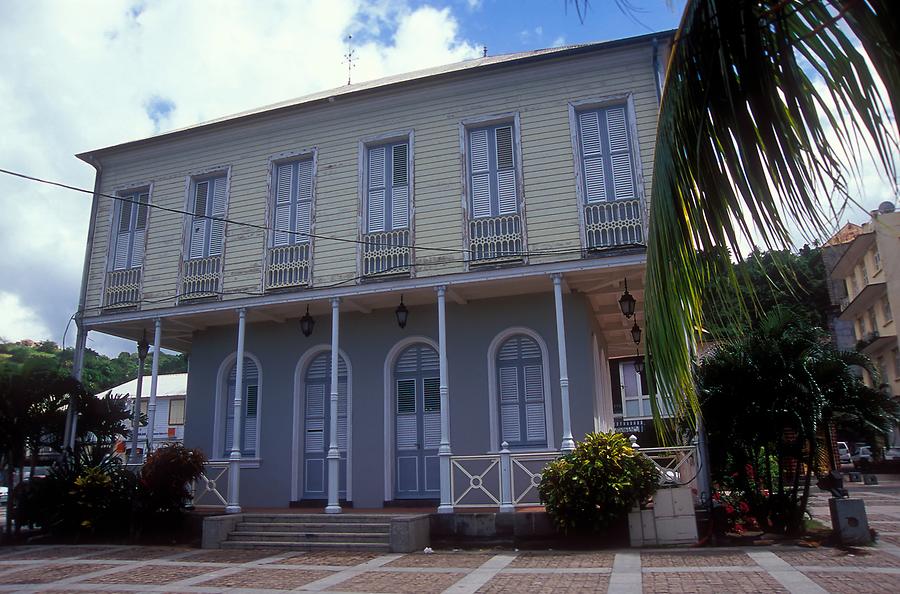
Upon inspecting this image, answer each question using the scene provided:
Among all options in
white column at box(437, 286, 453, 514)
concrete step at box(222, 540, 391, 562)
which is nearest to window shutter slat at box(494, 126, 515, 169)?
white column at box(437, 286, 453, 514)

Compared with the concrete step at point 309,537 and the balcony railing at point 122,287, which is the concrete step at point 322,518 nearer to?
the concrete step at point 309,537

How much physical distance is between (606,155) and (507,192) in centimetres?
185

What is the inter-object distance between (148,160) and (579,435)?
1085 cm

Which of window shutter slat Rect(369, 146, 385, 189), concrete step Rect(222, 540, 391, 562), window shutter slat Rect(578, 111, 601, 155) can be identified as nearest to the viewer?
concrete step Rect(222, 540, 391, 562)

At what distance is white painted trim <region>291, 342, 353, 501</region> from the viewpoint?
13242 millimetres

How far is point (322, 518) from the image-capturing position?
1095 centimetres

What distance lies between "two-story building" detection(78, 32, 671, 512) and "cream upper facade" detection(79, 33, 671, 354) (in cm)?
4

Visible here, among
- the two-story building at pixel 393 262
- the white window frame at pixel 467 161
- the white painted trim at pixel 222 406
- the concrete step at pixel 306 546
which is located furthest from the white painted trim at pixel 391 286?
the concrete step at pixel 306 546

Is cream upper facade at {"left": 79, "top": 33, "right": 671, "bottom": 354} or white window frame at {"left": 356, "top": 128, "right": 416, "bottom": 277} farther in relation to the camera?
white window frame at {"left": 356, "top": 128, "right": 416, "bottom": 277}

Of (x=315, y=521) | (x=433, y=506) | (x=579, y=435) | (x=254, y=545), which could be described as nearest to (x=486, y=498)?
(x=433, y=506)

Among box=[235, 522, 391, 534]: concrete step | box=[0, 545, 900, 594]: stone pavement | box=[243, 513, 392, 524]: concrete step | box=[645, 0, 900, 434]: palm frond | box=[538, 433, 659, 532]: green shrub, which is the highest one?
box=[645, 0, 900, 434]: palm frond

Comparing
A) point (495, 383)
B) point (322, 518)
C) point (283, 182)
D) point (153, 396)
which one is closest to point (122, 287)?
point (153, 396)

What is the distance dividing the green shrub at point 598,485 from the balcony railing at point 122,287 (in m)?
9.61

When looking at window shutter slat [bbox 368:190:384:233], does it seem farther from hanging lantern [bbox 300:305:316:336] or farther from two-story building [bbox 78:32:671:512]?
hanging lantern [bbox 300:305:316:336]
